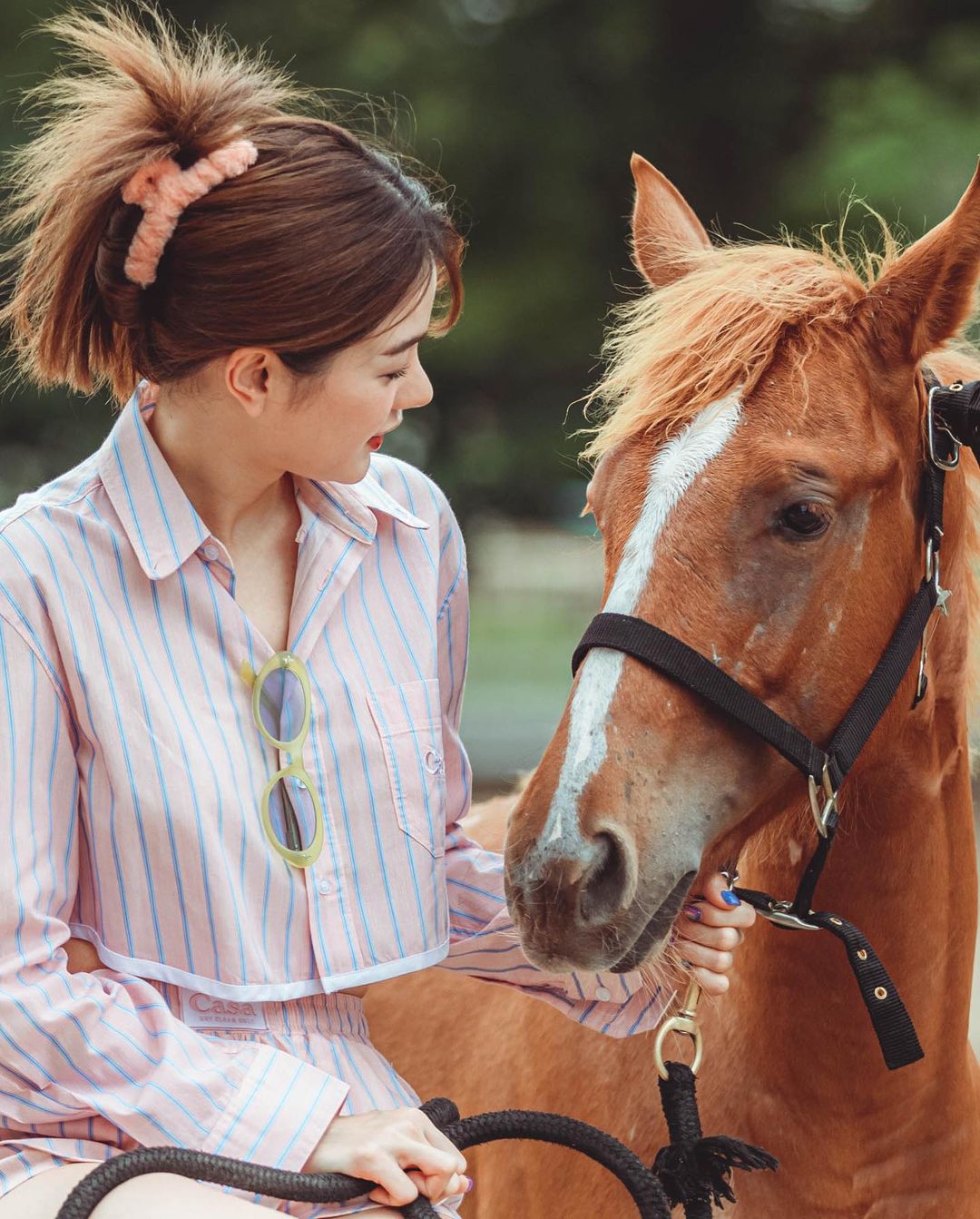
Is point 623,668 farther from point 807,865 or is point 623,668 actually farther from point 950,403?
point 950,403

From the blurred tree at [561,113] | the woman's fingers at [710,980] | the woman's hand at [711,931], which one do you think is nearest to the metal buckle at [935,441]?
the woman's hand at [711,931]

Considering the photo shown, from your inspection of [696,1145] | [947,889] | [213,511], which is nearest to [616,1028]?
[696,1145]

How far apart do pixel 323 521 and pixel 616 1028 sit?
2.53 ft

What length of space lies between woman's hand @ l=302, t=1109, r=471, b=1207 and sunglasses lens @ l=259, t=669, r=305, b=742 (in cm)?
45

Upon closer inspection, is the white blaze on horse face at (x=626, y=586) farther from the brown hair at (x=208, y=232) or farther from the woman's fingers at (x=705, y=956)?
the brown hair at (x=208, y=232)

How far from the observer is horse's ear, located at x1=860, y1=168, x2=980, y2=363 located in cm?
168

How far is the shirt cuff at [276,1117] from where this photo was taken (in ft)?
4.72

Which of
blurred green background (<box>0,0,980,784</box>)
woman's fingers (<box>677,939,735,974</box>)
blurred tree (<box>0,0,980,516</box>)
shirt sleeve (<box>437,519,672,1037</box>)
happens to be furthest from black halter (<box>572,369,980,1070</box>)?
blurred tree (<box>0,0,980,516</box>)

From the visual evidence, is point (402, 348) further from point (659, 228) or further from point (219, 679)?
point (659, 228)

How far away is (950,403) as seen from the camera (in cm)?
175

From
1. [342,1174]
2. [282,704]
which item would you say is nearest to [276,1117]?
[342,1174]

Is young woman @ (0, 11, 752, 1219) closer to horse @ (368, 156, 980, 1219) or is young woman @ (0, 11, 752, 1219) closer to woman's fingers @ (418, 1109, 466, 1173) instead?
woman's fingers @ (418, 1109, 466, 1173)

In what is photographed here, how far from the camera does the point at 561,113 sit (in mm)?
8391

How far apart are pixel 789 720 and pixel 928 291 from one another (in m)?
0.56
